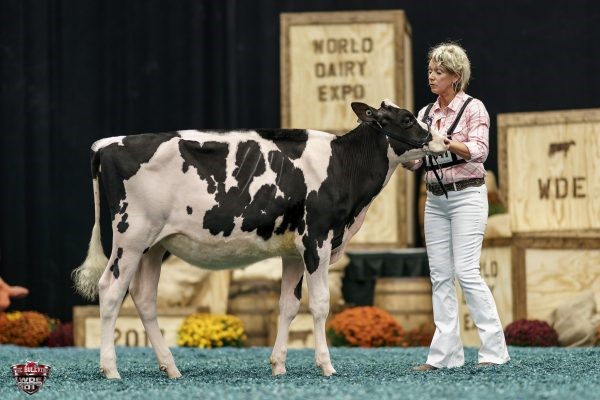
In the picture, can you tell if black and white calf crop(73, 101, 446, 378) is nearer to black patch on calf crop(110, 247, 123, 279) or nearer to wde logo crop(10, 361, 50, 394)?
black patch on calf crop(110, 247, 123, 279)

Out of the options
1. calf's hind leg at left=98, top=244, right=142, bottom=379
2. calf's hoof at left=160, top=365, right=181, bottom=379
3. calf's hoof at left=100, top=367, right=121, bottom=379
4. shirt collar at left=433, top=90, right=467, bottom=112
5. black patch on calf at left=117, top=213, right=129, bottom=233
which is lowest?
calf's hoof at left=160, top=365, right=181, bottom=379

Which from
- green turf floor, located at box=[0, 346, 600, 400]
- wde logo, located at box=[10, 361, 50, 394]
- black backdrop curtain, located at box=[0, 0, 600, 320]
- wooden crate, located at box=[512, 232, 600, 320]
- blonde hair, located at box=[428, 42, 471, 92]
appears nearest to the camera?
green turf floor, located at box=[0, 346, 600, 400]

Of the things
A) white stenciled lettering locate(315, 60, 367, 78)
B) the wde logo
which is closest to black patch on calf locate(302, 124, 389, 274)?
the wde logo

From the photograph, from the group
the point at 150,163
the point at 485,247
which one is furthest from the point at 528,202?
the point at 150,163

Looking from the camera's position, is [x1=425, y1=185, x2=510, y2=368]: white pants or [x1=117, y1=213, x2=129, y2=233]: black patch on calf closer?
[x1=117, y1=213, x2=129, y2=233]: black patch on calf

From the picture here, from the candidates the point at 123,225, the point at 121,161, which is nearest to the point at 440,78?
the point at 121,161

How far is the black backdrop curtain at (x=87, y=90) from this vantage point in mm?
12953

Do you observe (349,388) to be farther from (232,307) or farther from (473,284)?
(232,307)

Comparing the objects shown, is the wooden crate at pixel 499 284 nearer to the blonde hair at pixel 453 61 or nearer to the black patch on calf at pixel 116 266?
the blonde hair at pixel 453 61

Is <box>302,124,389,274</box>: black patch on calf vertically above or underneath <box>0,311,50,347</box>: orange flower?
above

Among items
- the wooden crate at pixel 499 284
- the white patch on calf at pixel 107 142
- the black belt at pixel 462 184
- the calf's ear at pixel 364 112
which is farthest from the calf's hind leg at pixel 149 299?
the wooden crate at pixel 499 284

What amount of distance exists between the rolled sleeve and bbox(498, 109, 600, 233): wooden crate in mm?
3676

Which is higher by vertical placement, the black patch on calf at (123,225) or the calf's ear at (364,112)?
the calf's ear at (364,112)

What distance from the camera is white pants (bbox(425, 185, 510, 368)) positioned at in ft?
22.5
